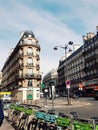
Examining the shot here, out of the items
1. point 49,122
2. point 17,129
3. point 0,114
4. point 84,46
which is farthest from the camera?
point 84,46

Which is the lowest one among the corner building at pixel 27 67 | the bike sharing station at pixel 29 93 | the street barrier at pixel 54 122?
the street barrier at pixel 54 122

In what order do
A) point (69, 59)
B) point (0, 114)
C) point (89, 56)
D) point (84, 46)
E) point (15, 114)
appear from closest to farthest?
point (0, 114) < point (15, 114) < point (89, 56) < point (84, 46) < point (69, 59)

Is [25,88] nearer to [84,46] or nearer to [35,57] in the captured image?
[35,57]

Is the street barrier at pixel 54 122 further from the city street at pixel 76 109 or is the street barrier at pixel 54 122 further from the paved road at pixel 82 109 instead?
the paved road at pixel 82 109

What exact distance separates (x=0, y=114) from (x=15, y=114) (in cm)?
1073

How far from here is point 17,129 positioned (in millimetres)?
13406

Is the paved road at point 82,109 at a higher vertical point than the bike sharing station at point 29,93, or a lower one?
lower

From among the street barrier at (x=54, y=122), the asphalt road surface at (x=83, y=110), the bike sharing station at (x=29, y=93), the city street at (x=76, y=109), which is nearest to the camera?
the street barrier at (x=54, y=122)

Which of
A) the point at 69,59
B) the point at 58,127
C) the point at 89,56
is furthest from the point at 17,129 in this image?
the point at 69,59

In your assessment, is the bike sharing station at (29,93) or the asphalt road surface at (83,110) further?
the bike sharing station at (29,93)

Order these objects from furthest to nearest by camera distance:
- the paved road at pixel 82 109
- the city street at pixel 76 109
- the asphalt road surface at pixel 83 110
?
the paved road at pixel 82 109, the asphalt road surface at pixel 83 110, the city street at pixel 76 109

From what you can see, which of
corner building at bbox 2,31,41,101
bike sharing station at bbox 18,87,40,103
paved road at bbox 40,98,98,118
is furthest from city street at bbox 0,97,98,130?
corner building at bbox 2,31,41,101

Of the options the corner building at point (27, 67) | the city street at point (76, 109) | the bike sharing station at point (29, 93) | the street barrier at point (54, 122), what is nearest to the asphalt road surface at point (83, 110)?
the city street at point (76, 109)

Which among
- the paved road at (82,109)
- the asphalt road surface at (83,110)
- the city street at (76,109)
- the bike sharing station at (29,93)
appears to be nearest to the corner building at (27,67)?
the bike sharing station at (29,93)
